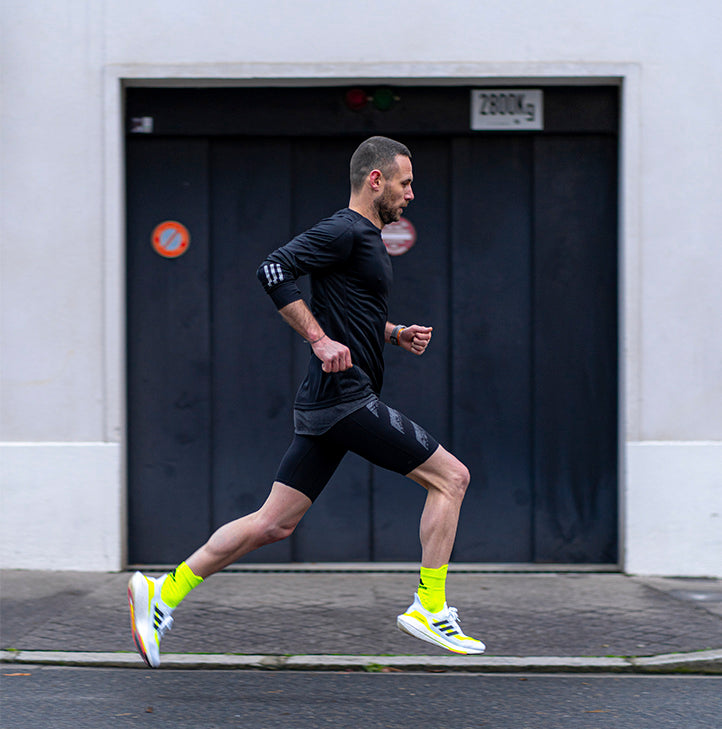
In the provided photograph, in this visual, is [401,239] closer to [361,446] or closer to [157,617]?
[361,446]

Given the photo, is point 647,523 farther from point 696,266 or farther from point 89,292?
point 89,292

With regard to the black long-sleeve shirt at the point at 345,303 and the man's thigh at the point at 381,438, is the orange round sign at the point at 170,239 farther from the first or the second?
the man's thigh at the point at 381,438

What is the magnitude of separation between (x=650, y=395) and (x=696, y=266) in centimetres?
85

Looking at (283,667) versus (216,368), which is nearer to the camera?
(283,667)

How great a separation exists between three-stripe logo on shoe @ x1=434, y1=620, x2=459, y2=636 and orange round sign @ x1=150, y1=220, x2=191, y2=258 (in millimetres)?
3392

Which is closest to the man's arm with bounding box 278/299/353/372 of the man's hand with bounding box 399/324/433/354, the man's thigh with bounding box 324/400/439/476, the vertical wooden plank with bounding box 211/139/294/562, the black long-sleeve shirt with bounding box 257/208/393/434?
the black long-sleeve shirt with bounding box 257/208/393/434

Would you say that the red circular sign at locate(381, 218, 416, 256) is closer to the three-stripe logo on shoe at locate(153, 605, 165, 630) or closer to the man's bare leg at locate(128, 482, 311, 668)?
the man's bare leg at locate(128, 482, 311, 668)

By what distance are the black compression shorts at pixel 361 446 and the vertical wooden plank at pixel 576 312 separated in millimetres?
2602

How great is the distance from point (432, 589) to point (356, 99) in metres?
3.54

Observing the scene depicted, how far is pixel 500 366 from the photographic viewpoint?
6.90 m

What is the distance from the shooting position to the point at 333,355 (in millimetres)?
4133

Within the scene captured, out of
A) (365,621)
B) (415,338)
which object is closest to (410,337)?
(415,338)

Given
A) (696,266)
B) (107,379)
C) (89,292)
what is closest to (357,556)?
(107,379)

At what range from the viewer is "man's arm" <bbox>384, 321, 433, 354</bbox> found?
4676 millimetres
